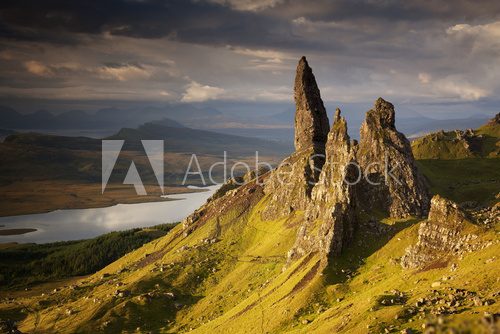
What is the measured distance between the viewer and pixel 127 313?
15788 cm

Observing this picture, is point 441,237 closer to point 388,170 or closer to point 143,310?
point 388,170

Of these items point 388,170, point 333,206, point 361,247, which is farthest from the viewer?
point 388,170

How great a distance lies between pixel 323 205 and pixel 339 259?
32.2 metres

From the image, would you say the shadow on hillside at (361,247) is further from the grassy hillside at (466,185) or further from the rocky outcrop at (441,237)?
the grassy hillside at (466,185)

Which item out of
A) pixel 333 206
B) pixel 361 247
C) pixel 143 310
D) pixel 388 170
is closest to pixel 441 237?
pixel 361 247

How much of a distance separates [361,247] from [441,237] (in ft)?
84.1

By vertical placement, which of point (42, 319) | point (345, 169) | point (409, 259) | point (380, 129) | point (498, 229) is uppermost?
point (380, 129)

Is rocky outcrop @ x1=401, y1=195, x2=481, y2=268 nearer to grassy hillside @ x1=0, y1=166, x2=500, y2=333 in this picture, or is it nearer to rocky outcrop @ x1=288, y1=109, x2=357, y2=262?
grassy hillside @ x1=0, y1=166, x2=500, y2=333

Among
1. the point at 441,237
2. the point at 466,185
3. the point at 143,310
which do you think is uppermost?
the point at 466,185

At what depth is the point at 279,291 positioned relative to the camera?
391 feet

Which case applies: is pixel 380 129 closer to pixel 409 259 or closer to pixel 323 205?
pixel 323 205

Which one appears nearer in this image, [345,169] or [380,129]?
[345,169]

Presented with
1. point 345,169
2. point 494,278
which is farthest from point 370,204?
point 494,278

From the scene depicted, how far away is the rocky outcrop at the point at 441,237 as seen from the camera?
91625mm
